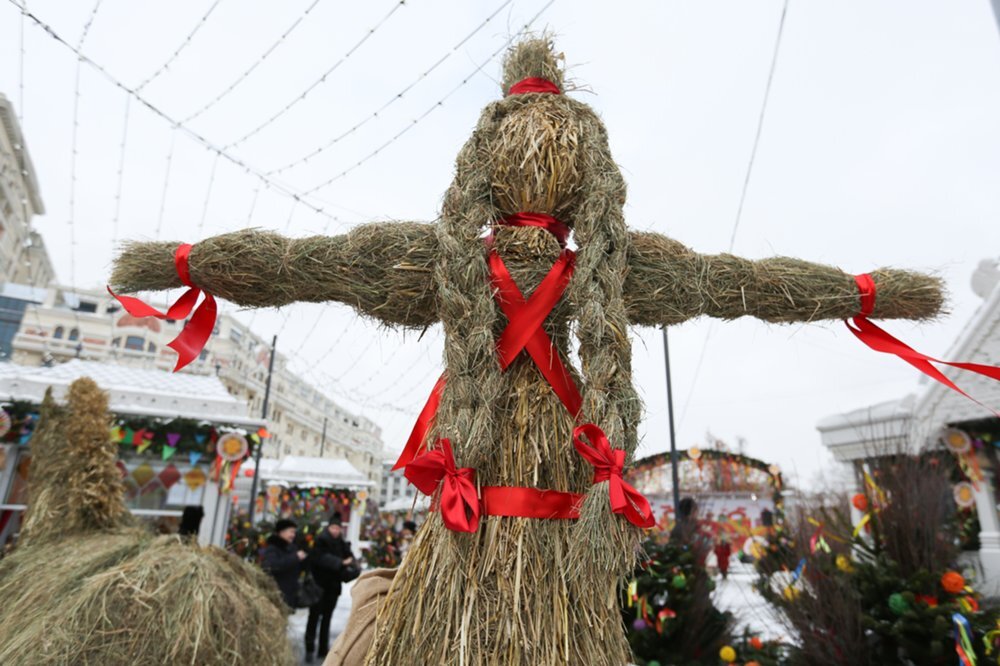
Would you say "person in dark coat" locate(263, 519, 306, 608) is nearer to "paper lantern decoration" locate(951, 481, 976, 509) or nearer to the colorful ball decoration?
the colorful ball decoration

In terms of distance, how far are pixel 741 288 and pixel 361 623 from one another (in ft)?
5.91

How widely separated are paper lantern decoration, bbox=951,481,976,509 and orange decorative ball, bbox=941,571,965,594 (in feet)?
17.8

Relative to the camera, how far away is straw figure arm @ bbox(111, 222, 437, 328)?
79.7 inches

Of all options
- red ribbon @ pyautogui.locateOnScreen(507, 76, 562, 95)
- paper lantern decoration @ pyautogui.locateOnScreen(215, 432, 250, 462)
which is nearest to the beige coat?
red ribbon @ pyautogui.locateOnScreen(507, 76, 562, 95)

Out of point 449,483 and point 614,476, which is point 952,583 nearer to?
point 614,476

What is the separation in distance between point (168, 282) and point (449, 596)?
1.49m

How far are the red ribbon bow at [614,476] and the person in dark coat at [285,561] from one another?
5.37 meters

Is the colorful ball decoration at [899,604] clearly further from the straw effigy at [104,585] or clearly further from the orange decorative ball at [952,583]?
the straw effigy at [104,585]

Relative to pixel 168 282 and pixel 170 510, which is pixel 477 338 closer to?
pixel 168 282

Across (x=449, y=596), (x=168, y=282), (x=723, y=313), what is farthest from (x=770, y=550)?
(x=168, y=282)

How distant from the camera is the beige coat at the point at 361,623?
1918mm

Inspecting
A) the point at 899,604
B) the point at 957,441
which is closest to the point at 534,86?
the point at 899,604

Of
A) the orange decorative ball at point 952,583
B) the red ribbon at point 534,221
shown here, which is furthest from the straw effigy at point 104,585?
the orange decorative ball at point 952,583

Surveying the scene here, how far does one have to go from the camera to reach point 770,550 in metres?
8.64
